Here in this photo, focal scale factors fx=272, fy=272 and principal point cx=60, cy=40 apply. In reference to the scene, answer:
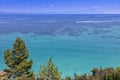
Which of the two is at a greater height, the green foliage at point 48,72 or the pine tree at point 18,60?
the pine tree at point 18,60

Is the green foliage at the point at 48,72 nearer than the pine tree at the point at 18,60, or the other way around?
the green foliage at the point at 48,72

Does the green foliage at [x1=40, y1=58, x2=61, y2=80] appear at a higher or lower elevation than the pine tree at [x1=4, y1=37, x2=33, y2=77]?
lower

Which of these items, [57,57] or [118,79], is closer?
[118,79]

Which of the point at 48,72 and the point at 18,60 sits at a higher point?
the point at 18,60

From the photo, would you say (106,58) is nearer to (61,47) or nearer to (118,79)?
(61,47)

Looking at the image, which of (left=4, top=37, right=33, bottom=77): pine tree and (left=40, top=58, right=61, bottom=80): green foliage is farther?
(left=4, top=37, right=33, bottom=77): pine tree

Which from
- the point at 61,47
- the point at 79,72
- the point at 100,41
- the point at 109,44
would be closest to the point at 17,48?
the point at 79,72

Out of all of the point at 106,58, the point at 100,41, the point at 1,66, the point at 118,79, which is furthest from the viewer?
the point at 100,41

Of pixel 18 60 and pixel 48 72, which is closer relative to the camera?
pixel 48 72
